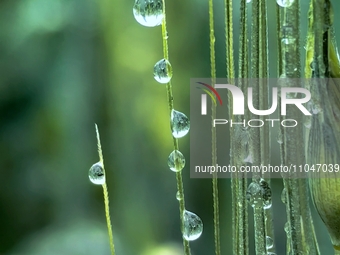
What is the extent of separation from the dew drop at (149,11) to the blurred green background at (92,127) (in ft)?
1.33

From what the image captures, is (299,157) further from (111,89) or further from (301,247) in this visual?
(111,89)

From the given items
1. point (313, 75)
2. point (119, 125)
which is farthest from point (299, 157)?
point (119, 125)

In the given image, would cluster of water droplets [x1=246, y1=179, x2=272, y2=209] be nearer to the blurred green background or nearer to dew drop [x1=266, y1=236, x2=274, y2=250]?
dew drop [x1=266, y1=236, x2=274, y2=250]

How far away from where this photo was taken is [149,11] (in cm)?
16

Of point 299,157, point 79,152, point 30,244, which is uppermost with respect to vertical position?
point 299,157

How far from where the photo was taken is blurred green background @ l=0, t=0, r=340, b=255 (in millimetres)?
566

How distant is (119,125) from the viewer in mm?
589

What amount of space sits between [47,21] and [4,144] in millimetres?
186

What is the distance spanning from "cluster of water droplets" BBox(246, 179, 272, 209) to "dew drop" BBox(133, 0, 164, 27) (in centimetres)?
8

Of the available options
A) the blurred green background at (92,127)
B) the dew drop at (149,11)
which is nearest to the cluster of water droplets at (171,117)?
the dew drop at (149,11)

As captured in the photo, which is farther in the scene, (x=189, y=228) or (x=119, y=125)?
(x=119, y=125)

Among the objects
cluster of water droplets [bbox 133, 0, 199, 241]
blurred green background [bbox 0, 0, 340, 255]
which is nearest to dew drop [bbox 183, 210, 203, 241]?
cluster of water droplets [bbox 133, 0, 199, 241]
